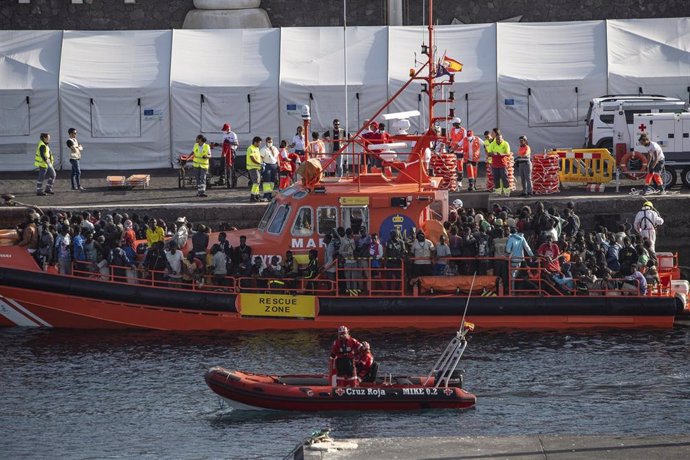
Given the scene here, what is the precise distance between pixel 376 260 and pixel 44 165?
10003 mm

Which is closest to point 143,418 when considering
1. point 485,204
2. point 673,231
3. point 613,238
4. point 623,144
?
point 613,238

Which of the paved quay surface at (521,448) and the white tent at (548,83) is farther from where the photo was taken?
the white tent at (548,83)

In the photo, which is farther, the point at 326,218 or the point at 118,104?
the point at 118,104

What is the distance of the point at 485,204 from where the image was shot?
1091 inches

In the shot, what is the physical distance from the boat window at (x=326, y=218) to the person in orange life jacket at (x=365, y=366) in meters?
4.50

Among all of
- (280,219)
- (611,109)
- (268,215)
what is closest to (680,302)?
(280,219)

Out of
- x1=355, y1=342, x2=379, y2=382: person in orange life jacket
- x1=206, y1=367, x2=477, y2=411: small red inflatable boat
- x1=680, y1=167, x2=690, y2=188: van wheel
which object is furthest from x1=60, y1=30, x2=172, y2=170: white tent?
x1=355, y1=342, x2=379, y2=382: person in orange life jacket

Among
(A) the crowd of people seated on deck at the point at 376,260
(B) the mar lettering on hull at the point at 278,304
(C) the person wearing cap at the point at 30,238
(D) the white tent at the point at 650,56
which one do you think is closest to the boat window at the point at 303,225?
(A) the crowd of people seated on deck at the point at 376,260

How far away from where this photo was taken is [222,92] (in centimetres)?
3309

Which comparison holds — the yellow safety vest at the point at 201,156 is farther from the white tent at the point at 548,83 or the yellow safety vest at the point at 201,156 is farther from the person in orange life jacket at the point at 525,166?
the white tent at the point at 548,83

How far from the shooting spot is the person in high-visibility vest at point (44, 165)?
29766 millimetres

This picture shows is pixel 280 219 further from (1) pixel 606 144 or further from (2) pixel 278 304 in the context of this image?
(1) pixel 606 144

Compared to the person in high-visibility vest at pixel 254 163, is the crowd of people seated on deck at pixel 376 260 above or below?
below

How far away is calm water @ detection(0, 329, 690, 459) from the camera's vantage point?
18.1 m
